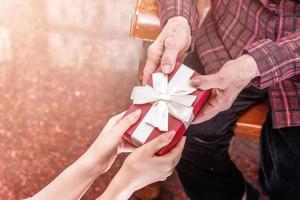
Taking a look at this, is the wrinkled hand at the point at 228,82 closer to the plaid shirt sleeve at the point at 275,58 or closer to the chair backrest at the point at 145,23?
the plaid shirt sleeve at the point at 275,58

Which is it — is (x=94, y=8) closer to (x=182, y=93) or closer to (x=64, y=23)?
(x=64, y=23)

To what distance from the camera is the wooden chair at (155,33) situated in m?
1.37

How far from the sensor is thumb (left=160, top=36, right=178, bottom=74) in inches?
46.9

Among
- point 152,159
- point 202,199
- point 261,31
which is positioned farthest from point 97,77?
point 152,159

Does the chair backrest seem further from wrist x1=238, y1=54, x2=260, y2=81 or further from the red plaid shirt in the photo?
wrist x1=238, y1=54, x2=260, y2=81

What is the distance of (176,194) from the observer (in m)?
1.87

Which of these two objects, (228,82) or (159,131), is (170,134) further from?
(228,82)

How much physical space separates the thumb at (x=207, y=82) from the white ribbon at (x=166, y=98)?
21 mm

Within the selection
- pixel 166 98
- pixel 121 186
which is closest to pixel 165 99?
pixel 166 98

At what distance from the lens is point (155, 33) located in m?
Answer: 1.37

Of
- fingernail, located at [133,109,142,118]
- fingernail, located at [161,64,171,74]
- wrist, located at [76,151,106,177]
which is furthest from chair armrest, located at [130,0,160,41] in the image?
wrist, located at [76,151,106,177]

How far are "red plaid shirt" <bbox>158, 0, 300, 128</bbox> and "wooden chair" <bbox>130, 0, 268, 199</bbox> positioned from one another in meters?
0.04

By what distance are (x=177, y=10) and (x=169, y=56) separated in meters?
0.25

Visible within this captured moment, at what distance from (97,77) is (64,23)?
0.53 meters
